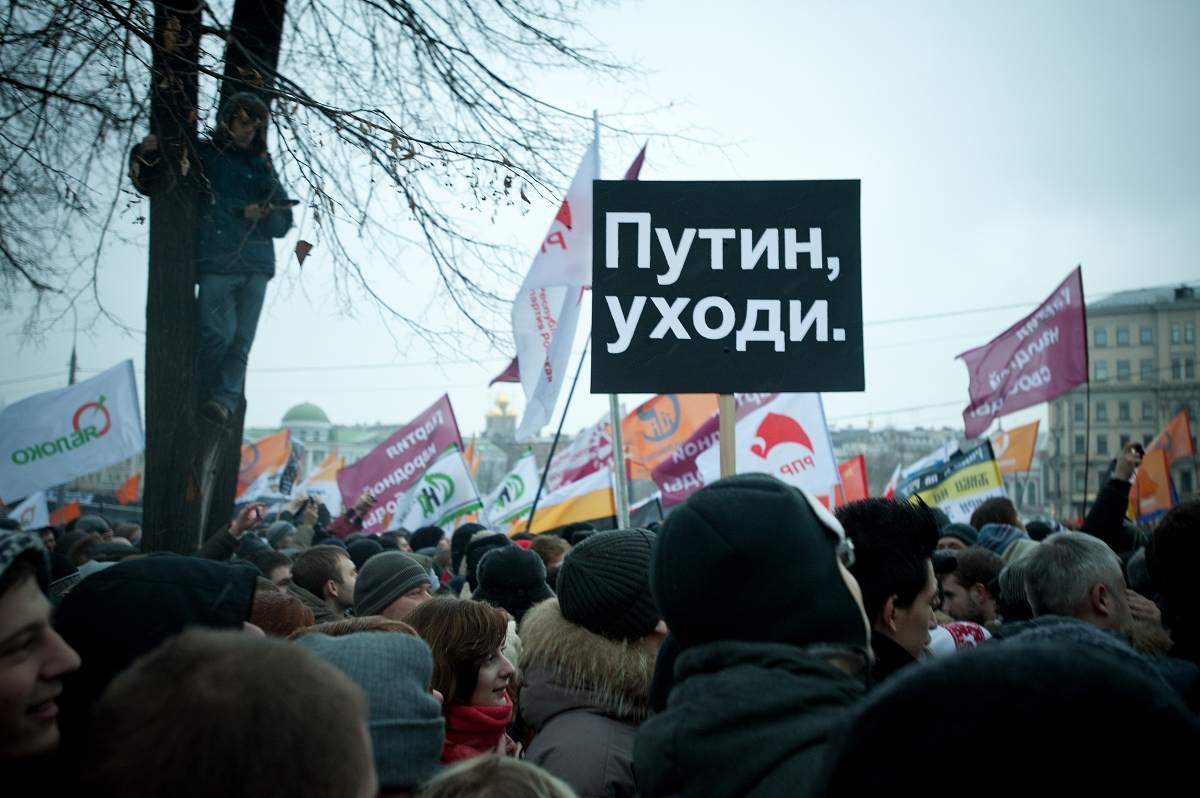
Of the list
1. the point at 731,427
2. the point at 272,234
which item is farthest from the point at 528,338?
the point at 731,427

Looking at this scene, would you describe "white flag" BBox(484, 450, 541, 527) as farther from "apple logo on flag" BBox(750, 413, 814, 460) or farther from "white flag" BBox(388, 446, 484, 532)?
"apple logo on flag" BBox(750, 413, 814, 460)

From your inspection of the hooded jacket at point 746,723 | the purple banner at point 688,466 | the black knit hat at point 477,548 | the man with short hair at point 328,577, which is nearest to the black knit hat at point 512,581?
the man with short hair at point 328,577

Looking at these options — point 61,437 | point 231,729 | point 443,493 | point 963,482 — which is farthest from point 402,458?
point 231,729

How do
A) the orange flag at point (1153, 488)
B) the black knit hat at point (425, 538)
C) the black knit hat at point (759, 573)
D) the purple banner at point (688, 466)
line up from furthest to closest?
the orange flag at point (1153, 488) → the purple banner at point (688, 466) → the black knit hat at point (425, 538) → the black knit hat at point (759, 573)

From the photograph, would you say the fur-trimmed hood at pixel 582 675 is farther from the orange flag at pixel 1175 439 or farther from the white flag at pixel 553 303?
the orange flag at pixel 1175 439

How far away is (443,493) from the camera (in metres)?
14.1

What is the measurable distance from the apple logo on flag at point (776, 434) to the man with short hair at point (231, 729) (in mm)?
10246

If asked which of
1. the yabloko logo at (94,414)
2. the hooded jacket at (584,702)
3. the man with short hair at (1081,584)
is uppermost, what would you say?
the yabloko logo at (94,414)

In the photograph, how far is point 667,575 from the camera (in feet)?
7.06

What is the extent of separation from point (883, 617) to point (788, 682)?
1144 millimetres

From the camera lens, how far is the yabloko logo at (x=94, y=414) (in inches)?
472

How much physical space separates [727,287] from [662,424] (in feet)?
37.4

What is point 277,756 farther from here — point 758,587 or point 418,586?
point 418,586

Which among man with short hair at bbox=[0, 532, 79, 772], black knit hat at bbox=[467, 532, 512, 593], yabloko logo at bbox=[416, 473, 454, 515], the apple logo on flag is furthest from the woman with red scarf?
yabloko logo at bbox=[416, 473, 454, 515]
